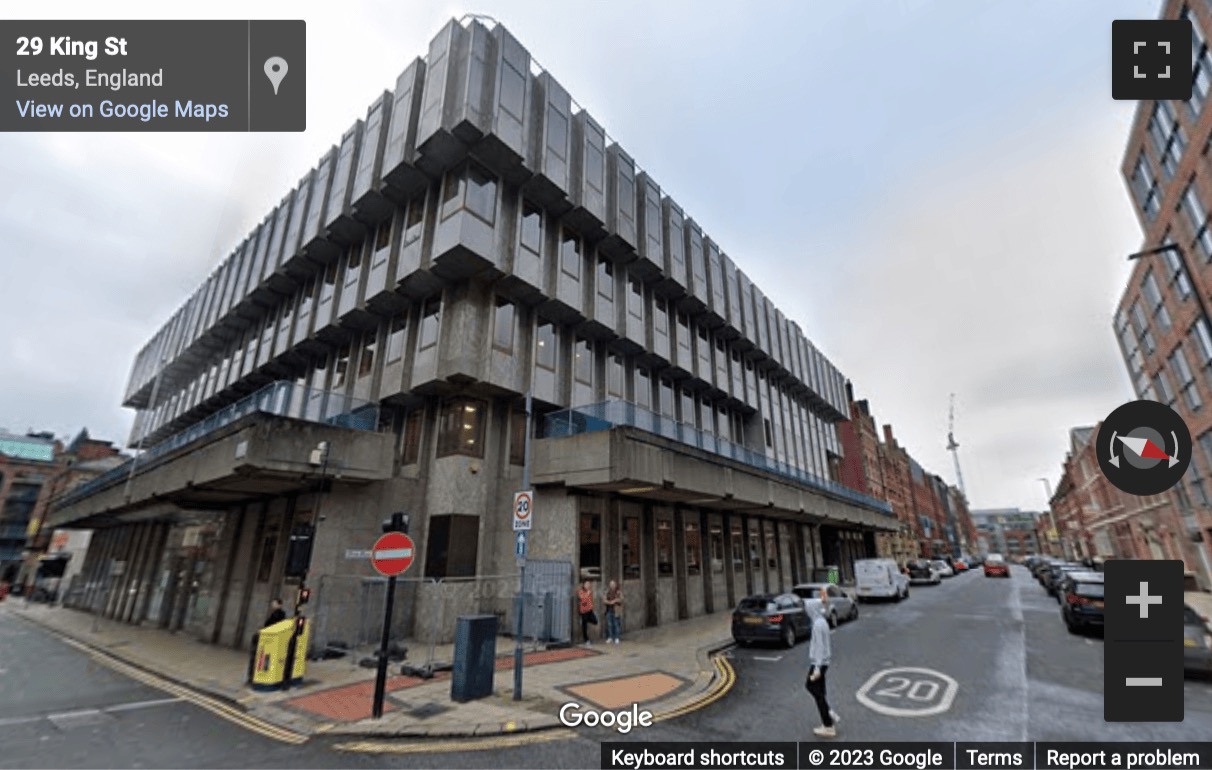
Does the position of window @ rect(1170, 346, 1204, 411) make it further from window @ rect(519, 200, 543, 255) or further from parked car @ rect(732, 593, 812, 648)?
window @ rect(519, 200, 543, 255)

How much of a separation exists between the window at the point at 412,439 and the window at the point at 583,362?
608 centimetres

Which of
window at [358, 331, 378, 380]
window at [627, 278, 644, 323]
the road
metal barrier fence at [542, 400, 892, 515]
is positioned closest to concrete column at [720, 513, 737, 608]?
metal barrier fence at [542, 400, 892, 515]

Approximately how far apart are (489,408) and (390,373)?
4.23m

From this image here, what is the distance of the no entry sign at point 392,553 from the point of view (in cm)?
856

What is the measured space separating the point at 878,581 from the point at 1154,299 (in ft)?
91.9

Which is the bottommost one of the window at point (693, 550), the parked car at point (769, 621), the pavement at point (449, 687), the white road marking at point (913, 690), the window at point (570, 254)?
the pavement at point (449, 687)

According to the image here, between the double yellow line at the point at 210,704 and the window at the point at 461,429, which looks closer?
the double yellow line at the point at 210,704

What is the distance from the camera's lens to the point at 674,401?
85.4ft

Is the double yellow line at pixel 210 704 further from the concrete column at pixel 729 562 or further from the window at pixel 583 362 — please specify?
the concrete column at pixel 729 562

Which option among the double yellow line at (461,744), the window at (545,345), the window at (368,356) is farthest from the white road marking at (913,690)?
the window at (368,356)

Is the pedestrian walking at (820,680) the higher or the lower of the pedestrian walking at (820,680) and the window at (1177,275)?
the lower

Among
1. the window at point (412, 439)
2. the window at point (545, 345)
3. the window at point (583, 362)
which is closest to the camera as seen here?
the window at point (412, 439)

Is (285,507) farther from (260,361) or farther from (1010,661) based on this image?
(1010,661)

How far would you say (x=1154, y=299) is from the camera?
33.4 m
